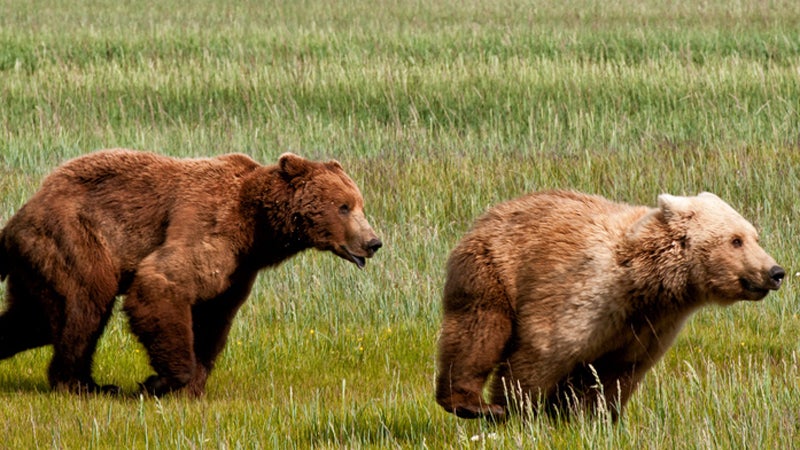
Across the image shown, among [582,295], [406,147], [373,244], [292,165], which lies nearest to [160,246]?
[292,165]

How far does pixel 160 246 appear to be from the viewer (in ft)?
22.8

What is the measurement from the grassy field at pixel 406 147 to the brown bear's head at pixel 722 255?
38cm

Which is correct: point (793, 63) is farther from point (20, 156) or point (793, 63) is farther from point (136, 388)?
point (136, 388)

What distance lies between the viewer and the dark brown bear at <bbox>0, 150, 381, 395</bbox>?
6.73 m

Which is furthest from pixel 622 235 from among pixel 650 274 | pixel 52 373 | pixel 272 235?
pixel 52 373

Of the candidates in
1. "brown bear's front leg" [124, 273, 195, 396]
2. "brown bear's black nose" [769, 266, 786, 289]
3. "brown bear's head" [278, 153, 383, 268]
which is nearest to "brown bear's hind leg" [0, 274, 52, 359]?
"brown bear's front leg" [124, 273, 195, 396]

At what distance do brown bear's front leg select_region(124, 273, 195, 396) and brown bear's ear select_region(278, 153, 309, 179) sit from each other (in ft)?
3.18

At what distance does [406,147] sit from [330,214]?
7296 mm

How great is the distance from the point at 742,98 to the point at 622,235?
11387 mm

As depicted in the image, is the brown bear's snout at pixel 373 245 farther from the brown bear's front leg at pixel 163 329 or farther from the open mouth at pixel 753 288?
the open mouth at pixel 753 288

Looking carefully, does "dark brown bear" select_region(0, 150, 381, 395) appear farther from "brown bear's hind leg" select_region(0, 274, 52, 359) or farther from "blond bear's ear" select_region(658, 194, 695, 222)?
"blond bear's ear" select_region(658, 194, 695, 222)

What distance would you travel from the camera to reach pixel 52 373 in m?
6.89

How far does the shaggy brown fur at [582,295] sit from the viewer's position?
17.5 ft

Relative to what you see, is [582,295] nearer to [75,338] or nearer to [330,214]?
[330,214]
